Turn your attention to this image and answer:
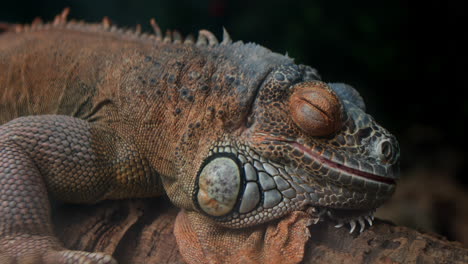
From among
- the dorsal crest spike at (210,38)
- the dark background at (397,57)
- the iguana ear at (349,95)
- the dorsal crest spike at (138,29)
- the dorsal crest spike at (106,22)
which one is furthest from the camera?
the dark background at (397,57)

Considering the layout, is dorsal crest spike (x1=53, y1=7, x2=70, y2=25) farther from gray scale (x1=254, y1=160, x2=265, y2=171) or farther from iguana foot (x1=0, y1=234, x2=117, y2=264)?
gray scale (x1=254, y1=160, x2=265, y2=171)

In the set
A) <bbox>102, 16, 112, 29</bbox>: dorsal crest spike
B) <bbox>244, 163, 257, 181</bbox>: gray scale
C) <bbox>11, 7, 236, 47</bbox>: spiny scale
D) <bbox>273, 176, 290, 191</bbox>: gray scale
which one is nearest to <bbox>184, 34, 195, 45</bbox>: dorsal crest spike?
<bbox>11, 7, 236, 47</bbox>: spiny scale

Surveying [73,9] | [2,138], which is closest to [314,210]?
[2,138]

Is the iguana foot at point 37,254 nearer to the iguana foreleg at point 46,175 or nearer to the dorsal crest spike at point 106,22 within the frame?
the iguana foreleg at point 46,175

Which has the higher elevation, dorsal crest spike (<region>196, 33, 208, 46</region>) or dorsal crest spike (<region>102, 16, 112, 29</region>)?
dorsal crest spike (<region>102, 16, 112, 29</region>)

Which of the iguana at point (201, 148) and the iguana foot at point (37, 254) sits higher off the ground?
the iguana at point (201, 148)

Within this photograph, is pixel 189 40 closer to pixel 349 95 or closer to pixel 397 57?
pixel 349 95

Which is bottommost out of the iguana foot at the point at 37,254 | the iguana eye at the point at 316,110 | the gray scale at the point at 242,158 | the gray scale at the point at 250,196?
the iguana foot at the point at 37,254

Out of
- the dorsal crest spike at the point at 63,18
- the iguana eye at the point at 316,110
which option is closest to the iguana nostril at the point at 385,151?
the iguana eye at the point at 316,110
